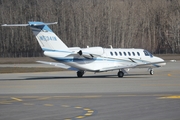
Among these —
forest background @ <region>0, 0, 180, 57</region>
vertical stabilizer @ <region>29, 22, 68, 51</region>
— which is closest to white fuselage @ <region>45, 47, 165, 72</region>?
vertical stabilizer @ <region>29, 22, 68, 51</region>

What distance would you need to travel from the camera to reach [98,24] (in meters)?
104

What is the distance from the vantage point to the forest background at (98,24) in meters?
103

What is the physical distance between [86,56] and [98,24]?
215 ft

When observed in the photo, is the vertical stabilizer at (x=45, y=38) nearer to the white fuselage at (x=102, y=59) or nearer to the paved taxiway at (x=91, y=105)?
the white fuselage at (x=102, y=59)

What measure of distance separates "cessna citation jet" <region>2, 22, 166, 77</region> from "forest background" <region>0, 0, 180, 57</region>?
2278 inches

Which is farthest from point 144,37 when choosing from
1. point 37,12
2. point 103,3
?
point 37,12

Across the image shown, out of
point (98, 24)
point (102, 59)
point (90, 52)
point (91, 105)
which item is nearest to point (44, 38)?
point (90, 52)

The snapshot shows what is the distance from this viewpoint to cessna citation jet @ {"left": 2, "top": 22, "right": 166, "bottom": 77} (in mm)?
36906

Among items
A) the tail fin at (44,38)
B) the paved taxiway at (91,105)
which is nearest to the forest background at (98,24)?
the tail fin at (44,38)

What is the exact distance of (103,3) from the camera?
108562 millimetres

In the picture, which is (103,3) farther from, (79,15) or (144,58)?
(144,58)

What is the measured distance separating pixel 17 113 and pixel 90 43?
3278 inches

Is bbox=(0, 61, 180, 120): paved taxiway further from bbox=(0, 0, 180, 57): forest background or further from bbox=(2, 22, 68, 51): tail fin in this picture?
bbox=(0, 0, 180, 57): forest background

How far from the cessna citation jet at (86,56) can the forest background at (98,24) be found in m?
57.9
